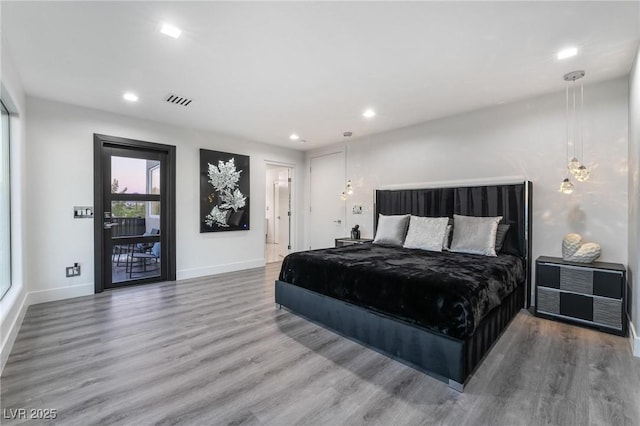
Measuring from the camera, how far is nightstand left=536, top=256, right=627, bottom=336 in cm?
269

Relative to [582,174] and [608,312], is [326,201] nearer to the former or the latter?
[582,174]

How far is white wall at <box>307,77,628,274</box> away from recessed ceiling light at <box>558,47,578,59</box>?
953mm

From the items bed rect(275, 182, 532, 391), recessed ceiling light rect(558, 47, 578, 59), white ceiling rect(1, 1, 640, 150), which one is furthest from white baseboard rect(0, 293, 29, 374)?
recessed ceiling light rect(558, 47, 578, 59)

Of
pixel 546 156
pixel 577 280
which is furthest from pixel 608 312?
pixel 546 156

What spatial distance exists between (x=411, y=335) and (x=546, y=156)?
2.95 m

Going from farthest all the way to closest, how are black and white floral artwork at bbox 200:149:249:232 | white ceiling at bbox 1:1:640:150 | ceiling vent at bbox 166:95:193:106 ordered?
1. black and white floral artwork at bbox 200:149:249:232
2. ceiling vent at bbox 166:95:193:106
3. white ceiling at bbox 1:1:640:150

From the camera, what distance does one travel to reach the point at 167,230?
4734 mm

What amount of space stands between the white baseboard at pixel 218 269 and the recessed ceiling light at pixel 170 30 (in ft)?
12.1

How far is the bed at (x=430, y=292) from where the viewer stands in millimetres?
1994

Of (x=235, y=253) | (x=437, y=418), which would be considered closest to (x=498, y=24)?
(x=437, y=418)

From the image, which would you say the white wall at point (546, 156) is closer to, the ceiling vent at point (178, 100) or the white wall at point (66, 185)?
the ceiling vent at point (178, 100)

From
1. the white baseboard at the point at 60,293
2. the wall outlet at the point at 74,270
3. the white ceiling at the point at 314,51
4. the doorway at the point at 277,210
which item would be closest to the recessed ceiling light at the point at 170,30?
the white ceiling at the point at 314,51

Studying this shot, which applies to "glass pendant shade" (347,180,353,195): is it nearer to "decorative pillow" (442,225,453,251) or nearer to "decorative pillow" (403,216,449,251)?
"decorative pillow" (403,216,449,251)

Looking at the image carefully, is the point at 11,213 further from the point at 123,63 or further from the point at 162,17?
the point at 162,17
